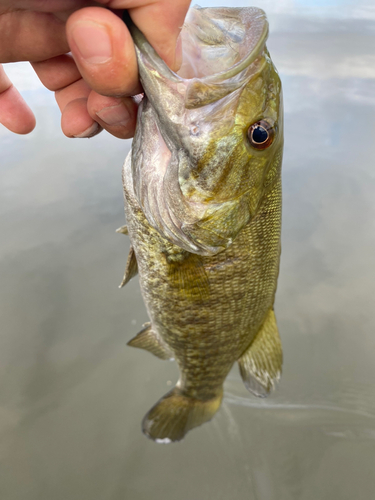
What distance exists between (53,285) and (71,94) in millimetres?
1999

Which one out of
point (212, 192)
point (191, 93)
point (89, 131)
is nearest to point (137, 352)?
point (89, 131)

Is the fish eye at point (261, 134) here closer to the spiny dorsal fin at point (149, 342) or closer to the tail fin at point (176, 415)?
the spiny dorsal fin at point (149, 342)

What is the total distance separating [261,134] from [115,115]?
0.45 m

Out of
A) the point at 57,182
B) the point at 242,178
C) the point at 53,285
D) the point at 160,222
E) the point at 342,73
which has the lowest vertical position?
the point at 53,285

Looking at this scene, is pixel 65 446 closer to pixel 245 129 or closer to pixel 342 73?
pixel 245 129

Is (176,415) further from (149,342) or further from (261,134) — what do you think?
(261,134)

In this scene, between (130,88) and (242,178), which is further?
(242,178)

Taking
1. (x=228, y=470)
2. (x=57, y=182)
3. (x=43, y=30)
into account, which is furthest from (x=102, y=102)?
(x=57, y=182)

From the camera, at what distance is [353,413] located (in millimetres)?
2520

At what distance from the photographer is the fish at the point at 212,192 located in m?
0.80

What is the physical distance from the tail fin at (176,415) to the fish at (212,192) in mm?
316

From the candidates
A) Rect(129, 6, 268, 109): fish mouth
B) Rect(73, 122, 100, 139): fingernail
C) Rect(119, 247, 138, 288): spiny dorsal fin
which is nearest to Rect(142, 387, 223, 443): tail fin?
Rect(119, 247, 138, 288): spiny dorsal fin

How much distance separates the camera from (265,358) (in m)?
1.75

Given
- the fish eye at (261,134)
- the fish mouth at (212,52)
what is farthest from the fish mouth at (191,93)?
the fish eye at (261,134)
